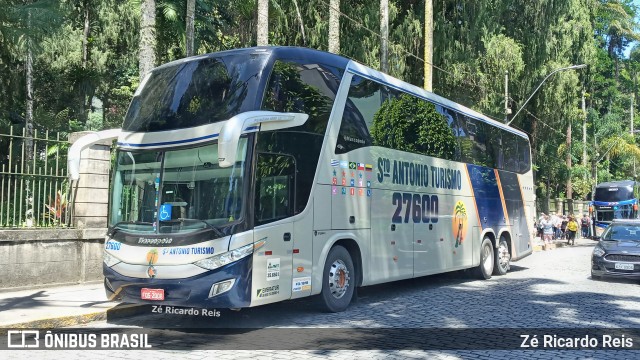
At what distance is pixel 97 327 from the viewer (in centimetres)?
886

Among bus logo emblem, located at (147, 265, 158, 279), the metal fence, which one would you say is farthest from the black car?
the metal fence

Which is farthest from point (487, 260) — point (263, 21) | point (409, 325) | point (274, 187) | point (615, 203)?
point (615, 203)

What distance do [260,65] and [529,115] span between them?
Answer: 28661 millimetres

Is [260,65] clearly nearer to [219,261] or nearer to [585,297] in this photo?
[219,261]

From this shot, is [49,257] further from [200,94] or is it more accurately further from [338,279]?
[338,279]

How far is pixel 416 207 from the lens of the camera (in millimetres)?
12422

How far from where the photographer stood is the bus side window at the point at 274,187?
8.26 metres

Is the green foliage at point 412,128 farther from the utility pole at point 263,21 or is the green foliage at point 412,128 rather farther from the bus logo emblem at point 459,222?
the utility pole at point 263,21

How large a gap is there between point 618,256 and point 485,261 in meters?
3.14

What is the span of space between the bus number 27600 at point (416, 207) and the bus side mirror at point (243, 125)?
3386 mm

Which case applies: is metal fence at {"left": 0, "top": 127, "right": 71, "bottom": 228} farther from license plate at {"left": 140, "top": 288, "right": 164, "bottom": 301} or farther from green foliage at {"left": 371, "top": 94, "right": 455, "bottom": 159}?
green foliage at {"left": 371, "top": 94, "right": 455, "bottom": 159}

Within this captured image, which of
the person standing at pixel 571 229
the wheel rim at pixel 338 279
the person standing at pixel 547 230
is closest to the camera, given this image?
the wheel rim at pixel 338 279

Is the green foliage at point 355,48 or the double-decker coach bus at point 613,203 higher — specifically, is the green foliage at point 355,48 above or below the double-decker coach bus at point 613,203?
above

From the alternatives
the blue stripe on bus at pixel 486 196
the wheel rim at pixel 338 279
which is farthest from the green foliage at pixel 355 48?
the wheel rim at pixel 338 279
